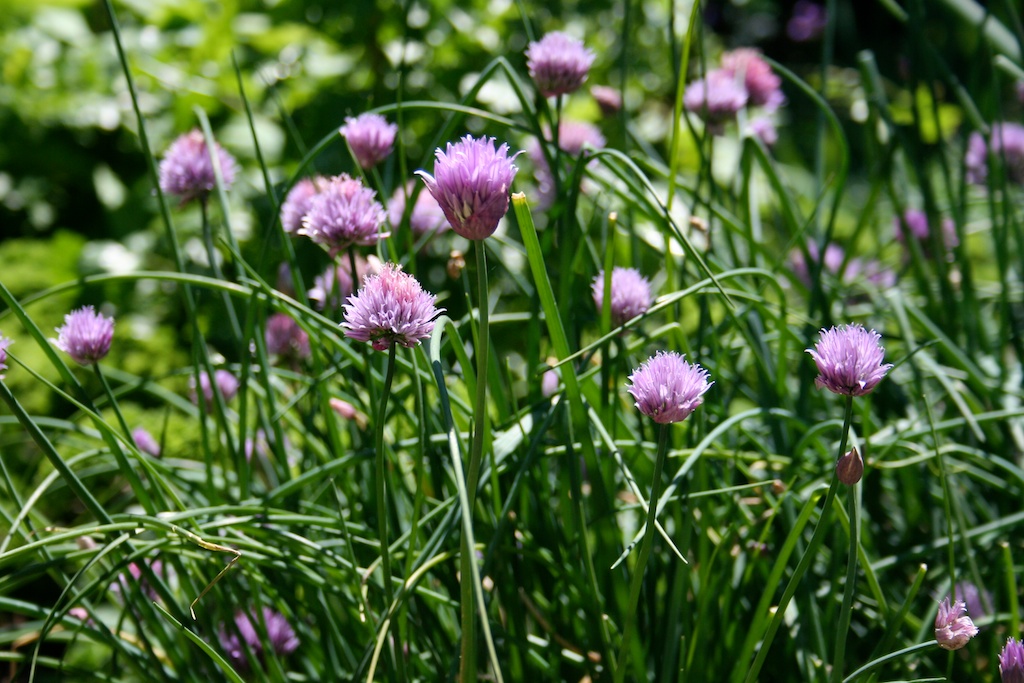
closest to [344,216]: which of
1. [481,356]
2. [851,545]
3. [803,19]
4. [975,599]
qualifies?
[481,356]

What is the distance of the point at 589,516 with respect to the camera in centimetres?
98

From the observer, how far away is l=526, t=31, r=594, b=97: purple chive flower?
0.85 meters

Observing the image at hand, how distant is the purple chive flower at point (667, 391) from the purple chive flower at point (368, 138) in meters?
0.41

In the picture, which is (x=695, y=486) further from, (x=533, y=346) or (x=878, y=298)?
(x=878, y=298)

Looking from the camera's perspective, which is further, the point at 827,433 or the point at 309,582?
the point at 827,433

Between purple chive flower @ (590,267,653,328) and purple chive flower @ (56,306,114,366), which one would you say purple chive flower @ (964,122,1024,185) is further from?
purple chive flower @ (56,306,114,366)

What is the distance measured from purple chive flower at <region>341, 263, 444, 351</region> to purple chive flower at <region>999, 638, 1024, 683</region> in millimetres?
474

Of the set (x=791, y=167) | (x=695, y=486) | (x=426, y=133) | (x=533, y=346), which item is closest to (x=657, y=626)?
(x=695, y=486)

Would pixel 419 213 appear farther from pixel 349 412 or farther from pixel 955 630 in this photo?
pixel 955 630

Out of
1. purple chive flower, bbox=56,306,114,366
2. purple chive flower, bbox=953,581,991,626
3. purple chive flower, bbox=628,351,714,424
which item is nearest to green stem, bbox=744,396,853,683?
purple chive flower, bbox=628,351,714,424

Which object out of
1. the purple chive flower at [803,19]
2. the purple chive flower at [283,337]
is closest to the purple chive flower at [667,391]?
the purple chive flower at [283,337]

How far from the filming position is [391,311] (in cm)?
58

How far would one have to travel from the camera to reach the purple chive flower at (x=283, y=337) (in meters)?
1.11

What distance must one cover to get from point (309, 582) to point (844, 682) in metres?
0.49
